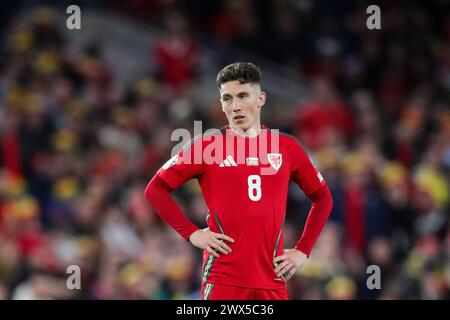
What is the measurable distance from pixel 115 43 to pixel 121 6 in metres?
0.81

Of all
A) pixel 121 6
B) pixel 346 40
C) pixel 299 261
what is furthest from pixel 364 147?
pixel 299 261

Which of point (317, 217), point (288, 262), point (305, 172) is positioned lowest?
point (288, 262)

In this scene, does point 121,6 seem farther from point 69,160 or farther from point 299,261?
point 299,261

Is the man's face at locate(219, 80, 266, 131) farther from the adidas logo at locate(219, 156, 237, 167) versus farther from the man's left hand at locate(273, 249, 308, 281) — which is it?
the man's left hand at locate(273, 249, 308, 281)

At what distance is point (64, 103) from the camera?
457 inches

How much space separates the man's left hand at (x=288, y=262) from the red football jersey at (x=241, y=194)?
3 centimetres

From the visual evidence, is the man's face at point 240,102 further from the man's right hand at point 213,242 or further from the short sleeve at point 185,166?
the man's right hand at point 213,242

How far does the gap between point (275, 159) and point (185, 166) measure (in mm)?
511

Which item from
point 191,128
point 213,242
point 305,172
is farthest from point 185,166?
point 191,128

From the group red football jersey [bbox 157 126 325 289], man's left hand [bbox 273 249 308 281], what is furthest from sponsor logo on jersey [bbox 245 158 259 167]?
man's left hand [bbox 273 249 308 281]

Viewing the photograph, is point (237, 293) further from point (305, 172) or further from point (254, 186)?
point (305, 172)

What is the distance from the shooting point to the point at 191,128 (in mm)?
11109

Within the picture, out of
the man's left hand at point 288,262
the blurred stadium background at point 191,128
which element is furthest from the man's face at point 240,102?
the blurred stadium background at point 191,128

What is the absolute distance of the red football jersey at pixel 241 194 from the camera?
5.22 metres
